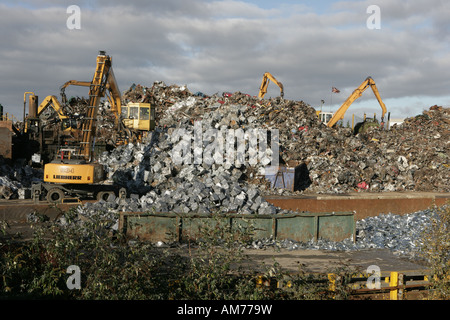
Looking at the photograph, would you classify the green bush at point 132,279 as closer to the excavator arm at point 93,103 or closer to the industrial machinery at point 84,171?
the industrial machinery at point 84,171

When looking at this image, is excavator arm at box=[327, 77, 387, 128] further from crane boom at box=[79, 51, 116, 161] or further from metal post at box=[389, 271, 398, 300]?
metal post at box=[389, 271, 398, 300]

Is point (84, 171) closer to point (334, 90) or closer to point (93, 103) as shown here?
point (93, 103)

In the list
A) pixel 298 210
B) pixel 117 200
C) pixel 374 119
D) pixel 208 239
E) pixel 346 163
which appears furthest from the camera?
pixel 374 119

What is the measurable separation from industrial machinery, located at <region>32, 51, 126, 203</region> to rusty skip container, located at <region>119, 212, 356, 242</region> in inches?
141

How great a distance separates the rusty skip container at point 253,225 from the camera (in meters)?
9.80

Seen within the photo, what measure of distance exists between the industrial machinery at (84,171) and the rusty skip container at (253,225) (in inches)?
141

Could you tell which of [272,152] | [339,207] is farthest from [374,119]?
[339,207]

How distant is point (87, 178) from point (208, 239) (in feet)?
23.8

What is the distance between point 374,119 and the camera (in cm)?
2966

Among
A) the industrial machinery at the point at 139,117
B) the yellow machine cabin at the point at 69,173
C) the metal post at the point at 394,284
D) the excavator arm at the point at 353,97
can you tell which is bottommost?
the metal post at the point at 394,284

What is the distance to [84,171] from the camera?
1287 centimetres

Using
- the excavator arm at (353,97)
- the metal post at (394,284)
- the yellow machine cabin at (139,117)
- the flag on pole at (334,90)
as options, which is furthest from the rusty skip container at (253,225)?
the flag on pole at (334,90)

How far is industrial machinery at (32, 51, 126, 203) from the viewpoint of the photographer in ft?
42.2
